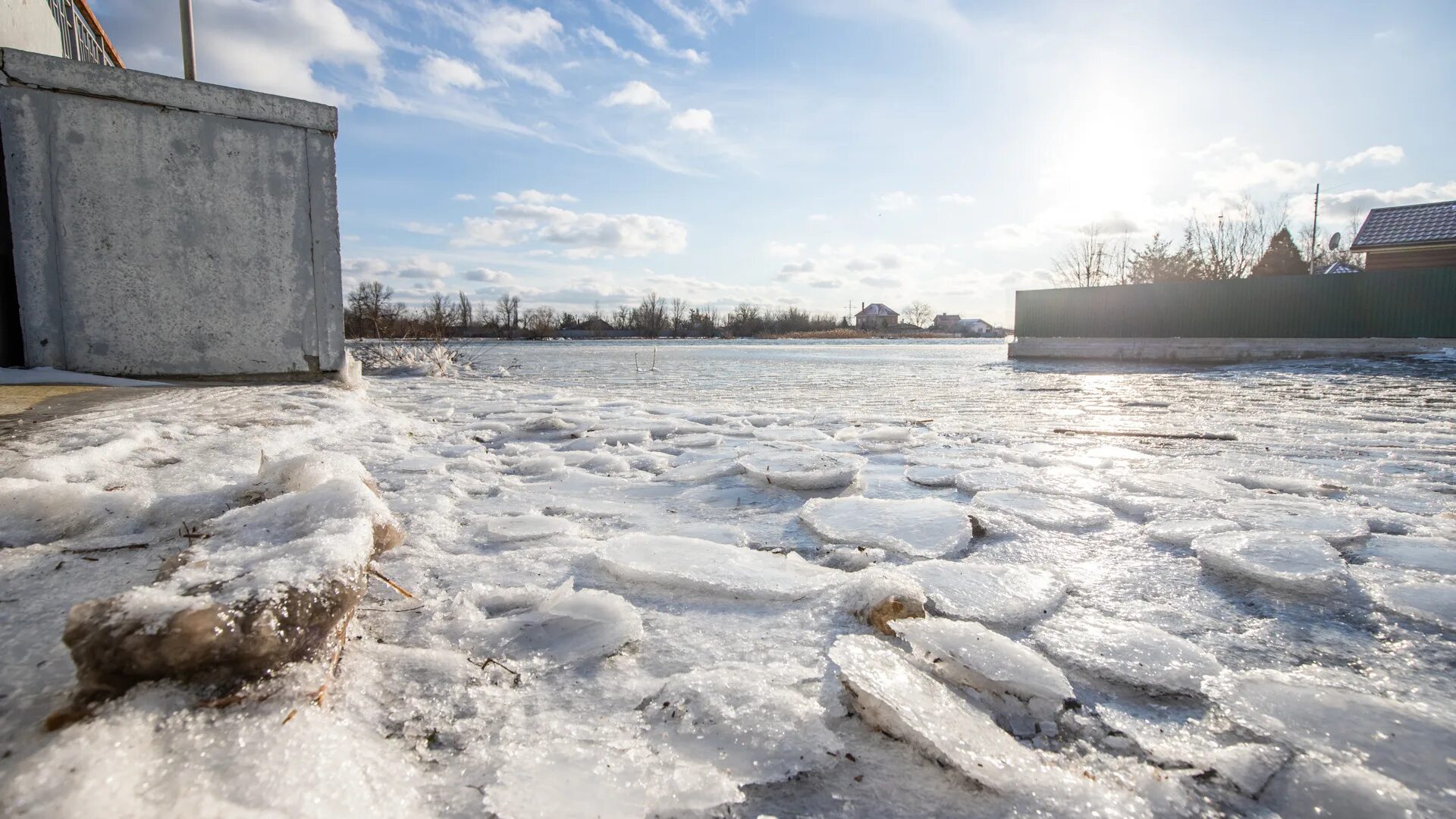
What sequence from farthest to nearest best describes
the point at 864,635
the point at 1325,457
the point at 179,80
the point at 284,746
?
the point at 179,80 < the point at 1325,457 < the point at 864,635 < the point at 284,746

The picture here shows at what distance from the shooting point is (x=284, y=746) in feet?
2.55

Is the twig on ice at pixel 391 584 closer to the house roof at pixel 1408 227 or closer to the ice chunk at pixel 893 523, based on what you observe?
the ice chunk at pixel 893 523

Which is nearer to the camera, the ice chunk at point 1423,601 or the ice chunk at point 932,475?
the ice chunk at point 1423,601

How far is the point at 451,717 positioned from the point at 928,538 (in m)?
1.25

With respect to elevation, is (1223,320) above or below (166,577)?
above

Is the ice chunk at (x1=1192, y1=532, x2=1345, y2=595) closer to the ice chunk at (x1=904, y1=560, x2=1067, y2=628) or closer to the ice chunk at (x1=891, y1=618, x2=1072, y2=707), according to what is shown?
the ice chunk at (x1=904, y1=560, x2=1067, y2=628)

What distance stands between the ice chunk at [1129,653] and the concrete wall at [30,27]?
698cm

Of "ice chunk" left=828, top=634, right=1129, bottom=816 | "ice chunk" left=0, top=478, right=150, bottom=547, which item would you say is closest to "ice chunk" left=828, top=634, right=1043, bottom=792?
"ice chunk" left=828, top=634, right=1129, bottom=816

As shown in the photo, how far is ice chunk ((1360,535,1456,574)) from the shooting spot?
1.53 m

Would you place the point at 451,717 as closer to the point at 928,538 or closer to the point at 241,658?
the point at 241,658

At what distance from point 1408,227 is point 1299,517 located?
24.9 metres

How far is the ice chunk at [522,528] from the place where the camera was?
173 centimetres

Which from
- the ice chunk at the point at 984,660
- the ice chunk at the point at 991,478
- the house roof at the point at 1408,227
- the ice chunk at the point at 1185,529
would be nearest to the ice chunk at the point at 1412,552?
the ice chunk at the point at 1185,529

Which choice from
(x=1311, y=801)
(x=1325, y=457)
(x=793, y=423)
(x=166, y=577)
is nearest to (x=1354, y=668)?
(x=1311, y=801)
